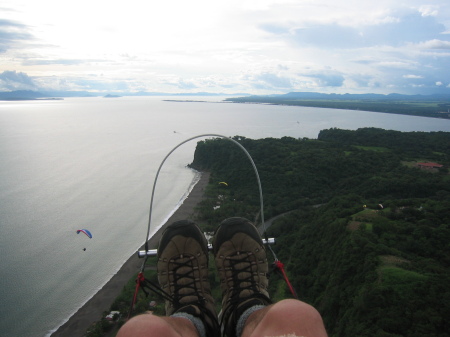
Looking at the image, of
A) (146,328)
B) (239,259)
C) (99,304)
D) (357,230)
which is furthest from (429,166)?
(146,328)

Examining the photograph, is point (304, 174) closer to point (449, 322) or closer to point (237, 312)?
point (449, 322)

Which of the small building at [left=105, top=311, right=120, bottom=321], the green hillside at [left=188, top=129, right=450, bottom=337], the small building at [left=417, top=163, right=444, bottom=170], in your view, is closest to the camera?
the green hillside at [left=188, top=129, right=450, bottom=337]

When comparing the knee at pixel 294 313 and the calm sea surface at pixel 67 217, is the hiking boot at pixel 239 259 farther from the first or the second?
the calm sea surface at pixel 67 217

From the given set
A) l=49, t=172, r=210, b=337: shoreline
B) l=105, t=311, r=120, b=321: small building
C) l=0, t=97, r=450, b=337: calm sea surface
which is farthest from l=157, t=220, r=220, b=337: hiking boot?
l=0, t=97, r=450, b=337: calm sea surface

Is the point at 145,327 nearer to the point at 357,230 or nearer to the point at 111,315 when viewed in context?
the point at 357,230

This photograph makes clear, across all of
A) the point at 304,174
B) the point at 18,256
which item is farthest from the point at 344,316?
the point at 304,174

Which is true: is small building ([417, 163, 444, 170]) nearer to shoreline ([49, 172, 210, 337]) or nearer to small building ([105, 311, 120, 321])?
shoreline ([49, 172, 210, 337])

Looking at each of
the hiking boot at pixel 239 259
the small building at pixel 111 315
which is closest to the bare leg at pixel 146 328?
the hiking boot at pixel 239 259
